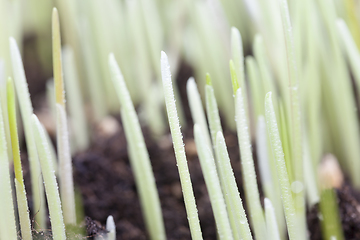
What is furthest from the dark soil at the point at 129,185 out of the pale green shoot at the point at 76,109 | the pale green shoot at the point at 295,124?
the pale green shoot at the point at 295,124

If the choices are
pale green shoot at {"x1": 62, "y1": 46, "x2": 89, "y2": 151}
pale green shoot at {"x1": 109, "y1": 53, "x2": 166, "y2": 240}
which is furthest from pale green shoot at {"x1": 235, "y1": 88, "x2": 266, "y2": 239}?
pale green shoot at {"x1": 62, "y1": 46, "x2": 89, "y2": 151}

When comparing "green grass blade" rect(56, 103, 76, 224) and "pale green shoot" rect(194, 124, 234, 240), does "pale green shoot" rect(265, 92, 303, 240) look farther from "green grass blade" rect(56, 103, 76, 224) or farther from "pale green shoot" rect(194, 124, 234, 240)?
"green grass blade" rect(56, 103, 76, 224)

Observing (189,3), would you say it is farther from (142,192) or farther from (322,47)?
(142,192)

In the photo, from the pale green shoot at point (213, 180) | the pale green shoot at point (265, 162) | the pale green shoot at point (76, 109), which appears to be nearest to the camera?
the pale green shoot at point (213, 180)

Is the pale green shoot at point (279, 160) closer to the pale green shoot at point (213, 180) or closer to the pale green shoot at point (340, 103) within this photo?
the pale green shoot at point (213, 180)

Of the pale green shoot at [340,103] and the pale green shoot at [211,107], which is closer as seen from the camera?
the pale green shoot at [211,107]

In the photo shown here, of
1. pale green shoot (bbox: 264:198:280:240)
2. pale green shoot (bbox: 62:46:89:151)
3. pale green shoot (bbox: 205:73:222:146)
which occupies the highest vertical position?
pale green shoot (bbox: 62:46:89:151)

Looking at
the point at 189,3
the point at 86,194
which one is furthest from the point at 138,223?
the point at 189,3

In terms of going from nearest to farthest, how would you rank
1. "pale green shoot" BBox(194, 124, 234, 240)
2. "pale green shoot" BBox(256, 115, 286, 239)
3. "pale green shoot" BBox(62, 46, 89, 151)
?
"pale green shoot" BBox(194, 124, 234, 240) → "pale green shoot" BBox(256, 115, 286, 239) → "pale green shoot" BBox(62, 46, 89, 151)
